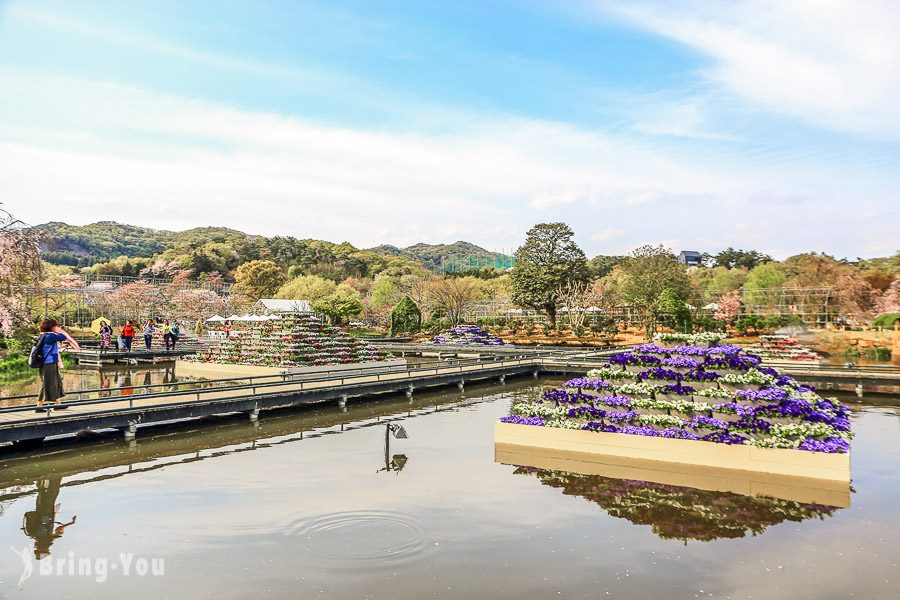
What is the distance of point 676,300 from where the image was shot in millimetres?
58250

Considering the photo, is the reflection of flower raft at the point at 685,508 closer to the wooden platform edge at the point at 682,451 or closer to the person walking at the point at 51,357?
the wooden platform edge at the point at 682,451

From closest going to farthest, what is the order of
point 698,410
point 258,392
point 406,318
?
point 698,410 → point 258,392 → point 406,318

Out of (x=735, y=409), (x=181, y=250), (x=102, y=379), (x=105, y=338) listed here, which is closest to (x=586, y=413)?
(x=735, y=409)

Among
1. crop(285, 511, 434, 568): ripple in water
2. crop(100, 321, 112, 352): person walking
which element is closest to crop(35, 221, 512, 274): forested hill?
crop(100, 321, 112, 352): person walking

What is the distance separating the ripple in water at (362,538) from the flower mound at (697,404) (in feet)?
24.9

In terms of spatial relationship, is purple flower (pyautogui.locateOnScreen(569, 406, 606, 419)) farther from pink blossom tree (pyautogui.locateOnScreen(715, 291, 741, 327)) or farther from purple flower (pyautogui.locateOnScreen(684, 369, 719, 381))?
pink blossom tree (pyautogui.locateOnScreen(715, 291, 741, 327))

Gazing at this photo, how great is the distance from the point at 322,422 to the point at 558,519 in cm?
1333

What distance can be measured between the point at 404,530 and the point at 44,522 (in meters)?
6.97

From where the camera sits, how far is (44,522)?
12453 mm

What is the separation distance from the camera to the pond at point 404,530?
9.76 m

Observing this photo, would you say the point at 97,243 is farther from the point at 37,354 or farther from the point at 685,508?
the point at 685,508

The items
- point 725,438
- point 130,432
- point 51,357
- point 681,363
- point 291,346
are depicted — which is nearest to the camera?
point 725,438

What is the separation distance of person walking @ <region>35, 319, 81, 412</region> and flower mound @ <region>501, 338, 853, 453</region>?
12.9 meters

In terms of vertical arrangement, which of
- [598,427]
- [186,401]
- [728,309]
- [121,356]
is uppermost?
[728,309]
